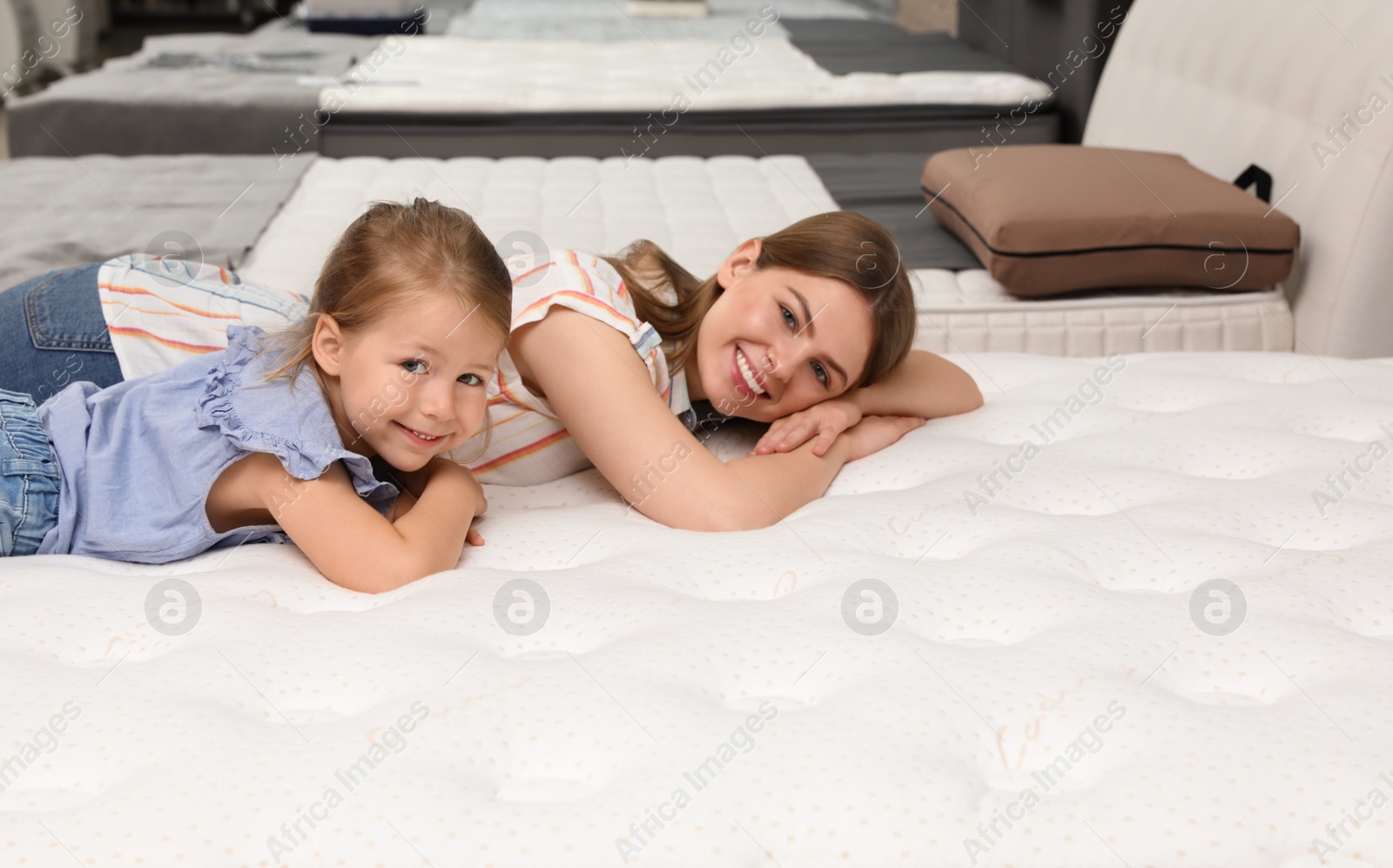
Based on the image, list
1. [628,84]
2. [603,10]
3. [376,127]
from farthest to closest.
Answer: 1. [603,10]
2. [628,84]
3. [376,127]

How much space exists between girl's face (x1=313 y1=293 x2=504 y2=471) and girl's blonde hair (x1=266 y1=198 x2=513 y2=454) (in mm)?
13

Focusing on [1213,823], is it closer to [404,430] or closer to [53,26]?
[404,430]

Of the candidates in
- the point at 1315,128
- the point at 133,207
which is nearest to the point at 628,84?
the point at 133,207

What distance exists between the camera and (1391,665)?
2.77 ft

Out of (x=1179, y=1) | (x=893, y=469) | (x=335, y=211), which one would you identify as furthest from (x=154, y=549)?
(x=1179, y=1)

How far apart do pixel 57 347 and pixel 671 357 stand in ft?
2.42

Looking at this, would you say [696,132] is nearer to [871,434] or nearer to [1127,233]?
[1127,233]

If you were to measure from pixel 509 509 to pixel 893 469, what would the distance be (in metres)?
0.44

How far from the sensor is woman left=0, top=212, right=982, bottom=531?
1.17 meters

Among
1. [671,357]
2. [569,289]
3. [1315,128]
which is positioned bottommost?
[671,357]

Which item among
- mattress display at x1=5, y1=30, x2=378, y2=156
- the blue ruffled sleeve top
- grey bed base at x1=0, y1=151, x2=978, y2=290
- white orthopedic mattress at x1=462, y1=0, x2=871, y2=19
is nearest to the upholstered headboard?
grey bed base at x1=0, y1=151, x2=978, y2=290

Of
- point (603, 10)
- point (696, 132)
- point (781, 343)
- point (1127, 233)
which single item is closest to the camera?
point (781, 343)

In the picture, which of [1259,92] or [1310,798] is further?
[1259,92]

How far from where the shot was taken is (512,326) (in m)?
1.22
